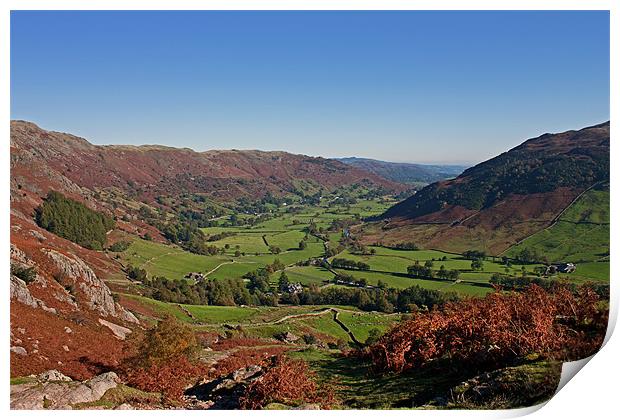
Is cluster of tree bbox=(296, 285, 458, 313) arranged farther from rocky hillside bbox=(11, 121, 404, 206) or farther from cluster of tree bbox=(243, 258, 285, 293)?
rocky hillside bbox=(11, 121, 404, 206)

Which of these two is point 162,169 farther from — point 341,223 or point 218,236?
point 218,236

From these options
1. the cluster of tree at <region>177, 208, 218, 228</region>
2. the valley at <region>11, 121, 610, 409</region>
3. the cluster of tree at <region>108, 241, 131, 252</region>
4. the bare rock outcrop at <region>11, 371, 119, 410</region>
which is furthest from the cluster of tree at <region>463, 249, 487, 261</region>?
the bare rock outcrop at <region>11, 371, 119, 410</region>

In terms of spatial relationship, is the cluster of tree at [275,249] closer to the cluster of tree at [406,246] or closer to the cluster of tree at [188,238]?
the cluster of tree at [188,238]

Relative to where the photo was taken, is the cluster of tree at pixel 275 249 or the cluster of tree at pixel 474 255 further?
the cluster of tree at pixel 275 249

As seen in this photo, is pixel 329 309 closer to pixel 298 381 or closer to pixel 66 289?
pixel 66 289

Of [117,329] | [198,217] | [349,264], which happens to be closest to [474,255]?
[349,264]

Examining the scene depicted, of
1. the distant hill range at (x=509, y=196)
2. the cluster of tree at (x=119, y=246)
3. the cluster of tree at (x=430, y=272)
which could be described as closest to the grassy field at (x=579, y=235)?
the distant hill range at (x=509, y=196)
